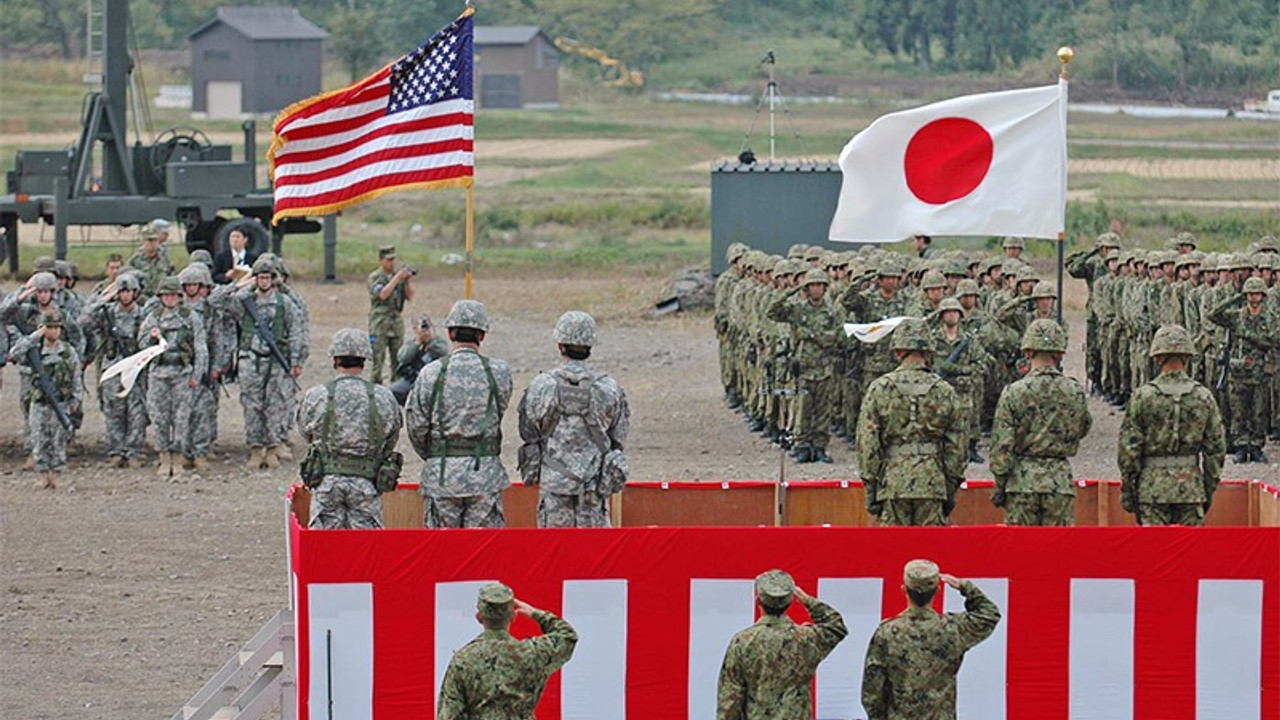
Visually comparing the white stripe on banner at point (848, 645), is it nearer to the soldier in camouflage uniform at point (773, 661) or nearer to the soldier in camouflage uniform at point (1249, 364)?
the soldier in camouflage uniform at point (773, 661)

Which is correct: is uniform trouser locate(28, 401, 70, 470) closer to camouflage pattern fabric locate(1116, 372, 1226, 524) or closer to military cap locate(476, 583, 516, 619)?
camouflage pattern fabric locate(1116, 372, 1226, 524)

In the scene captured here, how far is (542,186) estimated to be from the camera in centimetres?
4838

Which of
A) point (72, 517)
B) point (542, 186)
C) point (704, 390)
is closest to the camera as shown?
point (72, 517)

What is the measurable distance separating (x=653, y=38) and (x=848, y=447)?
52477 mm

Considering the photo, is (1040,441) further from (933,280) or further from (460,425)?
(933,280)

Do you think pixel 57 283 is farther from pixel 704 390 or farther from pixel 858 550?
pixel 858 550

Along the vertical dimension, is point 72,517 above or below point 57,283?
below

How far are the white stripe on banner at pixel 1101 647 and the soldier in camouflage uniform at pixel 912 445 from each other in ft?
5.53

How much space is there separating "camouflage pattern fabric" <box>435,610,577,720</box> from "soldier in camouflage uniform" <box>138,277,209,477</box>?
8.57 meters

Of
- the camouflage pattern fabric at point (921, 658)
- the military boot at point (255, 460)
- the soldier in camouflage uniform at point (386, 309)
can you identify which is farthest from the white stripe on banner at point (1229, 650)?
the soldier in camouflage uniform at point (386, 309)

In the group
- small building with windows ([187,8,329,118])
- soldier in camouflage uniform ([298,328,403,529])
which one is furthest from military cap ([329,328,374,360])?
small building with windows ([187,8,329,118])

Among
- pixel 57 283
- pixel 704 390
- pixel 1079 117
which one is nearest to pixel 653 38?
pixel 1079 117

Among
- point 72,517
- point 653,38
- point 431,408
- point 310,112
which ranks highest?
point 653,38

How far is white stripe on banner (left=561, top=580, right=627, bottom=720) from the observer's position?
→ 30.2 feet
